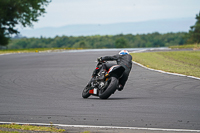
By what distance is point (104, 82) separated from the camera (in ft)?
35.5

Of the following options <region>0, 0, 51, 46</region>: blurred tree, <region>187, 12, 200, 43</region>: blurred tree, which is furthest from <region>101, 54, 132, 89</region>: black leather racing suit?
<region>187, 12, 200, 43</region>: blurred tree

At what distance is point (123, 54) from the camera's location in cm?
1139

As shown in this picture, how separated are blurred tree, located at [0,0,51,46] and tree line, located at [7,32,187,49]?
54.0m

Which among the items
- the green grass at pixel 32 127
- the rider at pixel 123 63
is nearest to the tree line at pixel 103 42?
the rider at pixel 123 63

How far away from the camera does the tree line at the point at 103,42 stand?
11938 centimetres

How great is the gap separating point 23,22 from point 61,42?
66798 mm

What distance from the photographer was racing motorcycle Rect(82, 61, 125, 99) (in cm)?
1052

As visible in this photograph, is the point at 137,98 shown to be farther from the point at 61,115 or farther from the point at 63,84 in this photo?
the point at 63,84

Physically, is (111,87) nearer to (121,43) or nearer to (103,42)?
(121,43)

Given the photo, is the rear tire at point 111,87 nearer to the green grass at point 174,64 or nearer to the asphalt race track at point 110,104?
the asphalt race track at point 110,104

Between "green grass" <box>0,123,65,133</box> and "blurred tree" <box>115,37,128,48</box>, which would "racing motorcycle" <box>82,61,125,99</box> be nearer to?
"green grass" <box>0,123,65,133</box>

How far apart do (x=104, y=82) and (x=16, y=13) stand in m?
48.3

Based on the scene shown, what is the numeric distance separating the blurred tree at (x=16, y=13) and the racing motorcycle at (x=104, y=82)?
4597cm

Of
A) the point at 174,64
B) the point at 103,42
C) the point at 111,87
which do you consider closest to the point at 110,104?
the point at 111,87
